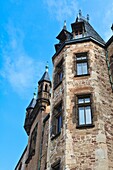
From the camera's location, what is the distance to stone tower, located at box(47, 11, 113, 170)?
10844mm

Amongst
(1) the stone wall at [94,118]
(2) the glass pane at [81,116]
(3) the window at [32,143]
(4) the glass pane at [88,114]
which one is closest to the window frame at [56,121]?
(1) the stone wall at [94,118]

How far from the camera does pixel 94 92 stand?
12.9 metres

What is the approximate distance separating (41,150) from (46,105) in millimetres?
Answer: 3987

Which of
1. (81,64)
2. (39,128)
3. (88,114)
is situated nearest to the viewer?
(88,114)

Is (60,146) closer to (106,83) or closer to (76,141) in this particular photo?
(76,141)

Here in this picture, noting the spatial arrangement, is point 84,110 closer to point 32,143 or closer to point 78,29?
point 78,29

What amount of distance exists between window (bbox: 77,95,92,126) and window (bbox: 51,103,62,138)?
1146 mm

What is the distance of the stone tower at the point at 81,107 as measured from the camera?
35.6 ft

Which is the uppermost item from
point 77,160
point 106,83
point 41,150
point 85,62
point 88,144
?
point 85,62

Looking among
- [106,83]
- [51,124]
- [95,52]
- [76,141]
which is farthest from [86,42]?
[76,141]

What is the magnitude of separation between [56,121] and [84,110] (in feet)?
5.63

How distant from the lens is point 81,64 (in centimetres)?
1478

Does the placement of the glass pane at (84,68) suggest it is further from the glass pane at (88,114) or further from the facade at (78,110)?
the glass pane at (88,114)

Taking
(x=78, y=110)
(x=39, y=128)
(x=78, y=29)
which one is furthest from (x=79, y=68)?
(x=39, y=128)
